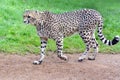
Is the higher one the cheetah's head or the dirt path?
the cheetah's head

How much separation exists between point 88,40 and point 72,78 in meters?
1.56

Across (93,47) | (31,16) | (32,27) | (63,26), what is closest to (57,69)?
(63,26)

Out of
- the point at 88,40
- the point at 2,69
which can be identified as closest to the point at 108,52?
the point at 88,40

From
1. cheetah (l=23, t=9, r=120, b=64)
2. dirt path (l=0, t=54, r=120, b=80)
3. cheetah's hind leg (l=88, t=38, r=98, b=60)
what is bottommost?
dirt path (l=0, t=54, r=120, b=80)

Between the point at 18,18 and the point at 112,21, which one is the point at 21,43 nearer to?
the point at 18,18

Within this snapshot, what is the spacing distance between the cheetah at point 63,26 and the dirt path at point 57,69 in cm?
24

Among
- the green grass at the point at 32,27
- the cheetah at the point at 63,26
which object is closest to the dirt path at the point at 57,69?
the cheetah at the point at 63,26

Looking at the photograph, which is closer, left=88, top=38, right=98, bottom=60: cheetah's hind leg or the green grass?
left=88, top=38, right=98, bottom=60: cheetah's hind leg

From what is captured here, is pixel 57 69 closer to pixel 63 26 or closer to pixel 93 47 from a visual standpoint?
pixel 63 26

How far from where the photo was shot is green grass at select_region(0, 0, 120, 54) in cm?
1033

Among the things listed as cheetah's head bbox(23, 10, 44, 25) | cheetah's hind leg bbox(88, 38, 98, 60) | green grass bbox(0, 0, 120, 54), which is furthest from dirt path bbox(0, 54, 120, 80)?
cheetah's head bbox(23, 10, 44, 25)

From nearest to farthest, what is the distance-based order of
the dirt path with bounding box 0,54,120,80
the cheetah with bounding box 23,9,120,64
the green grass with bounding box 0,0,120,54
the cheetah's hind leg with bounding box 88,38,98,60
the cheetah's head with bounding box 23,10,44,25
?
the dirt path with bounding box 0,54,120,80 < the cheetah's head with bounding box 23,10,44,25 < the cheetah with bounding box 23,9,120,64 < the cheetah's hind leg with bounding box 88,38,98,60 < the green grass with bounding box 0,0,120,54

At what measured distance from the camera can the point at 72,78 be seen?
26.0ft

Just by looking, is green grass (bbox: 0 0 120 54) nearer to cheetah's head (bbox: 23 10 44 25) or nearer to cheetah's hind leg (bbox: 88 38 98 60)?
cheetah's hind leg (bbox: 88 38 98 60)
